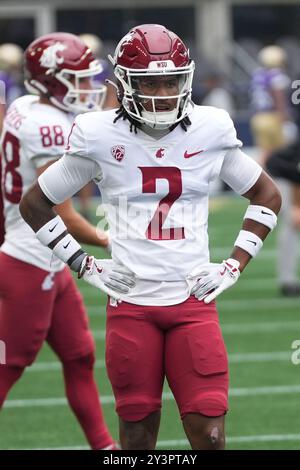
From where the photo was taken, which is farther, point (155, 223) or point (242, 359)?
point (242, 359)

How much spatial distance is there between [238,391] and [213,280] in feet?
9.28

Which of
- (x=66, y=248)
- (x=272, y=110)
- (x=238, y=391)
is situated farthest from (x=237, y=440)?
(x=272, y=110)

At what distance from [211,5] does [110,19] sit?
1928 millimetres

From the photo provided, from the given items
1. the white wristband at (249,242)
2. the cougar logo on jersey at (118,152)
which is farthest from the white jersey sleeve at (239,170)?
the cougar logo on jersey at (118,152)

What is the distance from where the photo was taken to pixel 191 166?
14.6 ft

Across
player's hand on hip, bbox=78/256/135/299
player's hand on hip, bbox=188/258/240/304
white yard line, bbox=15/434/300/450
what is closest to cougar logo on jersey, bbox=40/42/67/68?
player's hand on hip, bbox=78/256/135/299

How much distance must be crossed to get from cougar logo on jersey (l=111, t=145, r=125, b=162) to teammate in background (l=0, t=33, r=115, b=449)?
37.1 inches

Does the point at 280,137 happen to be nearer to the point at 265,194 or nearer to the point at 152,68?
the point at 265,194

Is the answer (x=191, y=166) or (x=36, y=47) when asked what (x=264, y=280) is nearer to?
(x=36, y=47)

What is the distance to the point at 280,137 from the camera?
40.7 ft

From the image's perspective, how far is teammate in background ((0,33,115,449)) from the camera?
545cm

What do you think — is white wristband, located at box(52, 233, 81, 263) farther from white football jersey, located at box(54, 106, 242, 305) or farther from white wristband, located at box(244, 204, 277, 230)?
white wristband, located at box(244, 204, 277, 230)
